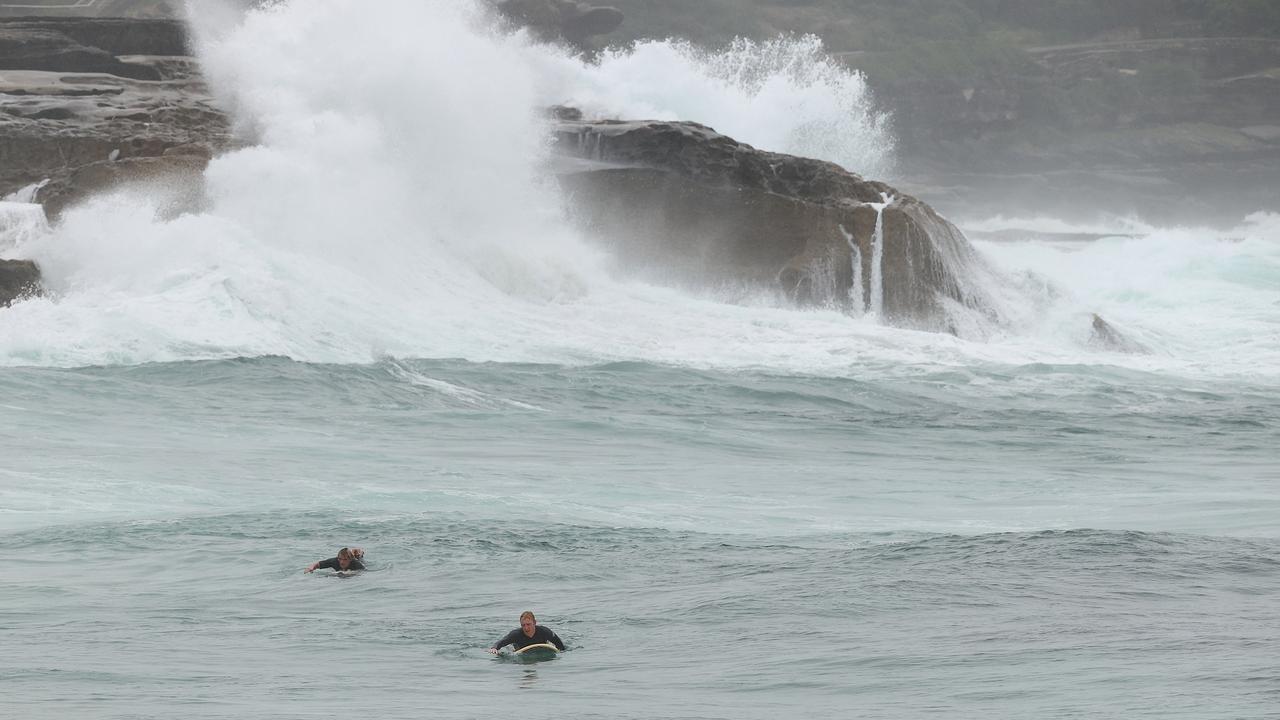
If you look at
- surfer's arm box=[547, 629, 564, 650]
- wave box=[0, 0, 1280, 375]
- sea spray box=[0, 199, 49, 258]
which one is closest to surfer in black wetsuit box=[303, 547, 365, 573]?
surfer's arm box=[547, 629, 564, 650]

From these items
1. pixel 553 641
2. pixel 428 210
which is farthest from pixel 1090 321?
pixel 553 641

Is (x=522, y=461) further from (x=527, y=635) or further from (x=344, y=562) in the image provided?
(x=527, y=635)

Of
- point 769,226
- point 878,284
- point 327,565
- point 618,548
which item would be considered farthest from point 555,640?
point 769,226

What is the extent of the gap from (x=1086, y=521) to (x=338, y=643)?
6.00m

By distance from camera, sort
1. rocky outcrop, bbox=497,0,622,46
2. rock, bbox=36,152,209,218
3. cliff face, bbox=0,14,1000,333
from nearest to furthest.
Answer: rock, bbox=36,152,209,218 → cliff face, bbox=0,14,1000,333 → rocky outcrop, bbox=497,0,622,46

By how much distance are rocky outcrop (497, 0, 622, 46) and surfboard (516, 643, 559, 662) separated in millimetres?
54241

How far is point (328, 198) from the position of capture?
2359cm

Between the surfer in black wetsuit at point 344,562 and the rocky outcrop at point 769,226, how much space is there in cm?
1464

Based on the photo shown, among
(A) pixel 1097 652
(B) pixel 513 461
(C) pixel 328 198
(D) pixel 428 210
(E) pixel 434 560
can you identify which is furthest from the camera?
(D) pixel 428 210

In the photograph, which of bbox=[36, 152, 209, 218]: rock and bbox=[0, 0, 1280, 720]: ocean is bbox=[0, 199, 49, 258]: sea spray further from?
bbox=[36, 152, 209, 218]: rock

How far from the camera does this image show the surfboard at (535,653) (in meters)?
8.88

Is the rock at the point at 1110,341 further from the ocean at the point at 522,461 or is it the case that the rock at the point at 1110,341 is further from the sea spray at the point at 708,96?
the sea spray at the point at 708,96

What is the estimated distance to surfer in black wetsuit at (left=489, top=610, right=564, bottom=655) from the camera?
350 inches

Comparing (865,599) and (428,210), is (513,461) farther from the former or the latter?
(428,210)
